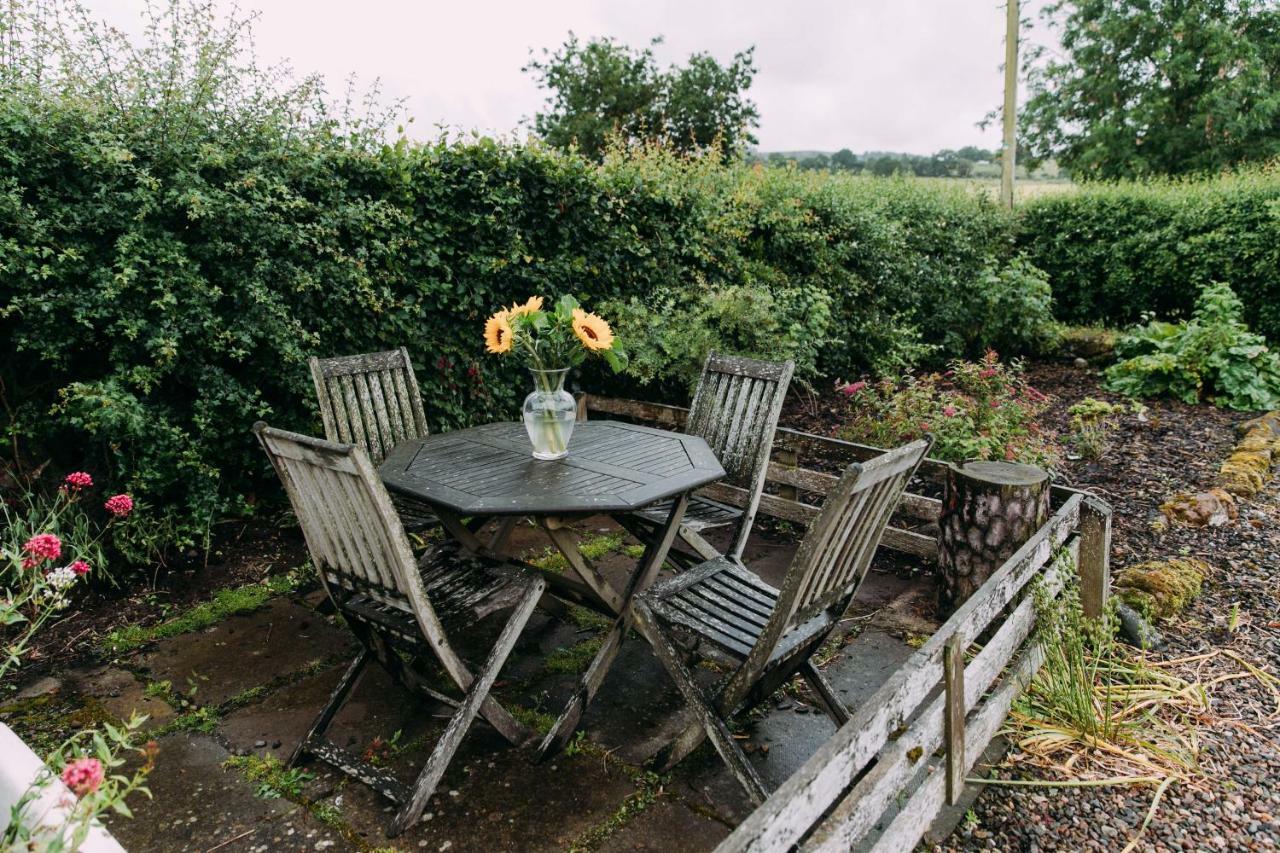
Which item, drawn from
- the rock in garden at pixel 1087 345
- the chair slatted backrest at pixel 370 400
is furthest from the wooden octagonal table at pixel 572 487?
the rock in garden at pixel 1087 345

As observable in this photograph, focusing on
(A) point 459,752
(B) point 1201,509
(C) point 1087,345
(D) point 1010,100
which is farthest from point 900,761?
(D) point 1010,100

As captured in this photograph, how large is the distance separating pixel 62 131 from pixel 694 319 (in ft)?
12.1

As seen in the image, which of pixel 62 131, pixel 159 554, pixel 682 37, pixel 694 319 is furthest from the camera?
pixel 682 37

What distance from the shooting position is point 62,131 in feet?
12.0

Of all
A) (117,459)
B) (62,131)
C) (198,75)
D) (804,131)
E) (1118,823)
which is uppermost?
(804,131)

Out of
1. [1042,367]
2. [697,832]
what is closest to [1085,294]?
[1042,367]

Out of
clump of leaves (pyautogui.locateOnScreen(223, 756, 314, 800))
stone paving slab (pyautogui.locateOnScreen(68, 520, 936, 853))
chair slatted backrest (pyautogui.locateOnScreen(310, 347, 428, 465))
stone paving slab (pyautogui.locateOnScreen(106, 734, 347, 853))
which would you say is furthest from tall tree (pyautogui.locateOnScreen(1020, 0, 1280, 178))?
stone paving slab (pyautogui.locateOnScreen(106, 734, 347, 853))

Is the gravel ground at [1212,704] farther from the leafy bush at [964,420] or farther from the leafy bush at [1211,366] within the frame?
the leafy bush at [1211,366]

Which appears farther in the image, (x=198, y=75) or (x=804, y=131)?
(x=804, y=131)

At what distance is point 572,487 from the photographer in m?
2.74

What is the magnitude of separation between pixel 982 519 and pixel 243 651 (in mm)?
3190

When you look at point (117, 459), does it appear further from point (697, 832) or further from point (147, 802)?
point (697, 832)

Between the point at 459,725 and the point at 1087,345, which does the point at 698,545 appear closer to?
the point at 459,725

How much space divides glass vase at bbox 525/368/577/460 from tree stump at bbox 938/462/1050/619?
1725 millimetres
